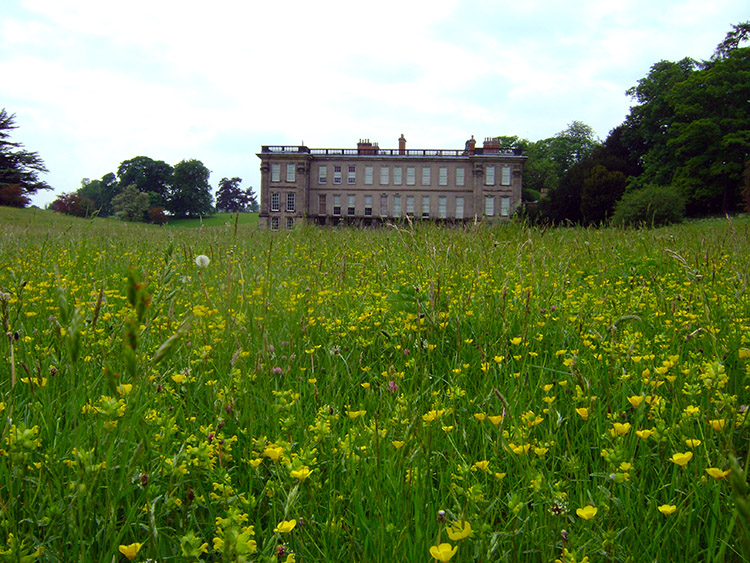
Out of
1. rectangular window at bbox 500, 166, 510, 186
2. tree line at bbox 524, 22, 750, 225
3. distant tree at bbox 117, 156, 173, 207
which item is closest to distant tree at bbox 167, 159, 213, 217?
distant tree at bbox 117, 156, 173, 207

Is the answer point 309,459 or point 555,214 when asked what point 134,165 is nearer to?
point 555,214

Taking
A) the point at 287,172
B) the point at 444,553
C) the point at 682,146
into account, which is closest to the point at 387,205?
the point at 287,172

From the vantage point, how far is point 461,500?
1269 millimetres

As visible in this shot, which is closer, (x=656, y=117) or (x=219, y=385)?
(x=219, y=385)

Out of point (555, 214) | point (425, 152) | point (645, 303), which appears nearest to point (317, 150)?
point (425, 152)

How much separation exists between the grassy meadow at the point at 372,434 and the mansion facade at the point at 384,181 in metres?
48.9

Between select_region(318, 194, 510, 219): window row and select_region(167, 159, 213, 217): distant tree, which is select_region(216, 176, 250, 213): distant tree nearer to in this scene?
select_region(167, 159, 213, 217): distant tree

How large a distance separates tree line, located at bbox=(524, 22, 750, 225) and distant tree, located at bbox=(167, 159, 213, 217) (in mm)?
46745

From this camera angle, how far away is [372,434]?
1427 mm

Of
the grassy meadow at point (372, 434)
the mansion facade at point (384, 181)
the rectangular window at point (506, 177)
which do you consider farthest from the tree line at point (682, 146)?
the grassy meadow at point (372, 434)

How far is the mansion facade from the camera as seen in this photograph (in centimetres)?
5106

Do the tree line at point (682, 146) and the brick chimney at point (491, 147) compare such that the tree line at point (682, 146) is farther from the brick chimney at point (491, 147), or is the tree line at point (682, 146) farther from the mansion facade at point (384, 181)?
the brick chimney at point (491, 147)

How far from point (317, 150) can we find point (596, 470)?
178ft

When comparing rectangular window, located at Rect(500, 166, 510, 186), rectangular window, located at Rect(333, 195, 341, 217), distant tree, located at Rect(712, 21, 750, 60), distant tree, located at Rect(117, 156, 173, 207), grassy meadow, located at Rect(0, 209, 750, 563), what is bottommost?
grassy meadow, located at Rect(0, 209, 750, 563)
